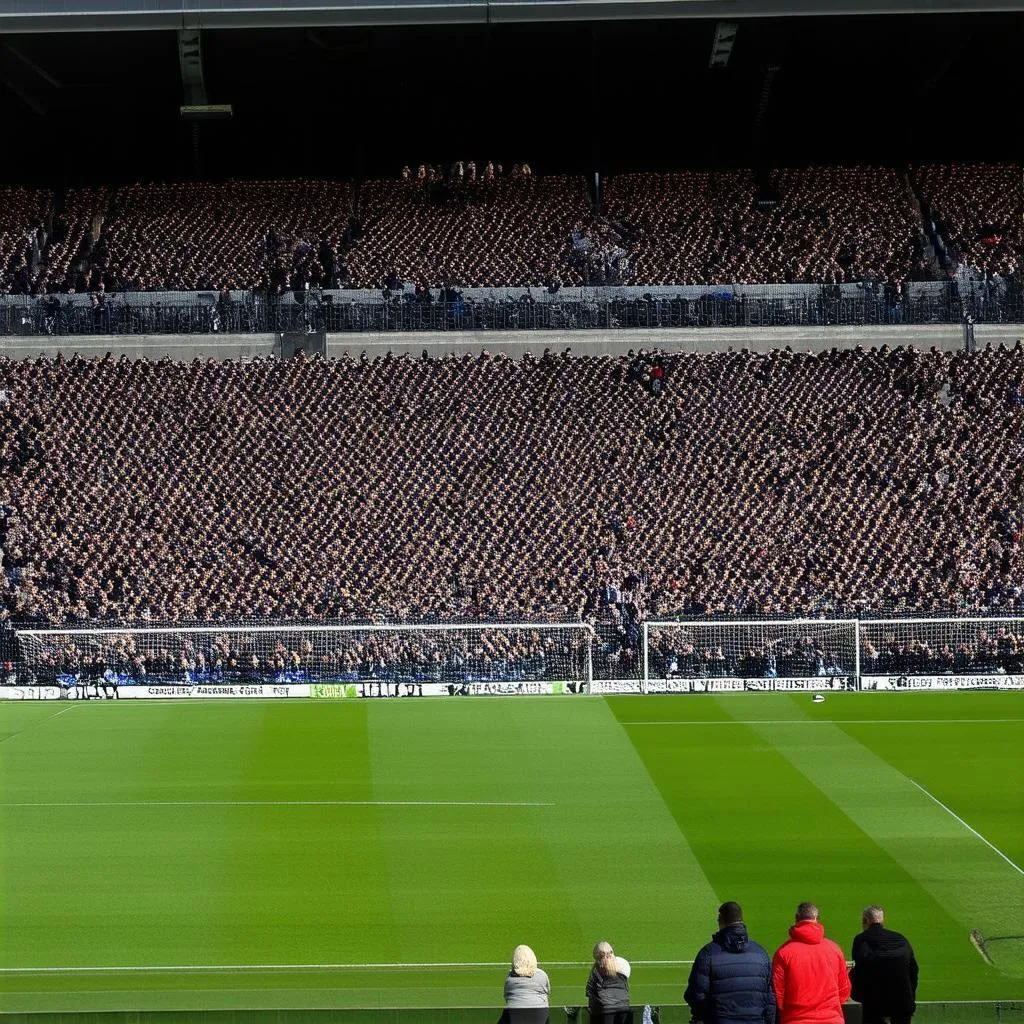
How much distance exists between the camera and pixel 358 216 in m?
48.8

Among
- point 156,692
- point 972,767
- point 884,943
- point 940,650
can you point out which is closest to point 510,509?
point 156,692

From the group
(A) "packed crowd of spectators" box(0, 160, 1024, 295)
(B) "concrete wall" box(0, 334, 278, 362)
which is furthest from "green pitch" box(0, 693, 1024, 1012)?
(A) "packed crowd of spectators" box(0, 160, 1024, 295)

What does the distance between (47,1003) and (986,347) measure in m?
35.6

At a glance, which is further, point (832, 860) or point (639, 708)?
point (639, 708)

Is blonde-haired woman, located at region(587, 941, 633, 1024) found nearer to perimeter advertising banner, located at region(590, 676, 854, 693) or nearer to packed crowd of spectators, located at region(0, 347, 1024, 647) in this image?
perimeter advertising banner, located at region(590, 676, 854, 693)

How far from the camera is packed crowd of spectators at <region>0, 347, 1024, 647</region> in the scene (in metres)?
35.6

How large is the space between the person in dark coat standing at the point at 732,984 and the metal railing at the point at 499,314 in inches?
1423

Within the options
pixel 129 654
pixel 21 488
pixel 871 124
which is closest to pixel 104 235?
pixel 21 488

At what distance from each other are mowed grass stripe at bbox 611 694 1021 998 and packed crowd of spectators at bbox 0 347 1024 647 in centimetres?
868

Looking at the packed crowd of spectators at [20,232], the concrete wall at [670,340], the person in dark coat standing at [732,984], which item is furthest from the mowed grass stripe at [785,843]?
the packed crowd of spectators at [20,232]

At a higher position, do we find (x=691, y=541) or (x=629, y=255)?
(x=629, y=255)

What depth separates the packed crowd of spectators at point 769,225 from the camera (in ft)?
151

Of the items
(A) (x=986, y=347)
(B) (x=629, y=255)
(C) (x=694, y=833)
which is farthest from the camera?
(B) (x=629, y=255)

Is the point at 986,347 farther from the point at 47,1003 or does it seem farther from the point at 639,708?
the point at 47,1003
